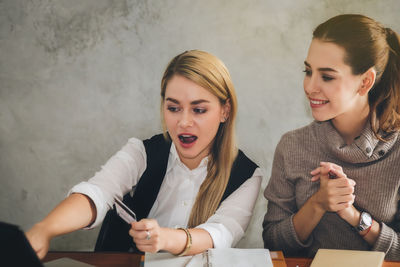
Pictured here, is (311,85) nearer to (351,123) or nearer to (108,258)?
(351,123)

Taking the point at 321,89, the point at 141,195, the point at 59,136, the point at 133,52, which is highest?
the point at 133,52

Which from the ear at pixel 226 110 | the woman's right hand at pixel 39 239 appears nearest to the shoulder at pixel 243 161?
the ear at pixel 226 110

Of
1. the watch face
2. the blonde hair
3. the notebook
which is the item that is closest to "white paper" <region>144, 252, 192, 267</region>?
the notebook

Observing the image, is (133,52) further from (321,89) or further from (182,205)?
(321,89)

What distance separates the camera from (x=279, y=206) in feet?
4.65

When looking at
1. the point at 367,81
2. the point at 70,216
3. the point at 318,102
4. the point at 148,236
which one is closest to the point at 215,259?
the point at 148,236

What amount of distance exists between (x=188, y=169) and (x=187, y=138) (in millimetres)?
129

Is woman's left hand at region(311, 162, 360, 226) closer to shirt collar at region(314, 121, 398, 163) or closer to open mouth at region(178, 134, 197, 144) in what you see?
shirt collar at region(314, 121, 398, 163)

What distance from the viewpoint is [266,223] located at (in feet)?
4.72

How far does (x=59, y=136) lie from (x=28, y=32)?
377mm

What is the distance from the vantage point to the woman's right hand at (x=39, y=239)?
102 cm

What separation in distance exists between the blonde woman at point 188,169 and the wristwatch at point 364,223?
0.37 metres

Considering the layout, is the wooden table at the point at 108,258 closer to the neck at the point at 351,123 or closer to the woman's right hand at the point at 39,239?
the woman's right hand at the point at 39,239

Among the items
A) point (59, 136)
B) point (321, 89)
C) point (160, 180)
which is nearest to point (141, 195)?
point (160, 180)
